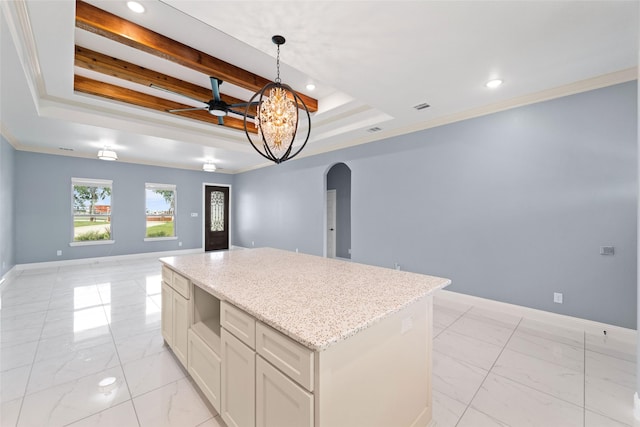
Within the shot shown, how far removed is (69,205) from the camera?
20.0 ft

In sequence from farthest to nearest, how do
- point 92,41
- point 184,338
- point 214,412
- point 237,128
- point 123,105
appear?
point 237,128
point 123,105
point 92,41
point 184,338
point 214,412

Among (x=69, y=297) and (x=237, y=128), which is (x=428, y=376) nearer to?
(x=237, y=128)

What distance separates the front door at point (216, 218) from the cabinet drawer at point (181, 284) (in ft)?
22.3

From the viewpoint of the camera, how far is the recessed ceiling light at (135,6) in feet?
6.75

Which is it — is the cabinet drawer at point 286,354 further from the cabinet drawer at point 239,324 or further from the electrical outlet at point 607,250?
the electrical outlet at point 607,250

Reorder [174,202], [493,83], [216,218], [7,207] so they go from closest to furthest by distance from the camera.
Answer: [493,83]
[7,207]
[174,202]
[216,218]

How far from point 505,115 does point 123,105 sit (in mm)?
5377

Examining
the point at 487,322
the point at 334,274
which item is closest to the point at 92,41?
the point at 334,274

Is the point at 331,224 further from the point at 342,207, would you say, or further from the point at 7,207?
the point at 7,207

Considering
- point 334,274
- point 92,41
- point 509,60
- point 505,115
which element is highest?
point 92,41

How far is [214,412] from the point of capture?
1698mm

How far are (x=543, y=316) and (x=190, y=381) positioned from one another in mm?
3777

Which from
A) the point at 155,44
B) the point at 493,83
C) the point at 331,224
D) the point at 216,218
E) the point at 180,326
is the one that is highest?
the point at 155,44

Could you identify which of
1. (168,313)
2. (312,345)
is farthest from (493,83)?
(168,313)
